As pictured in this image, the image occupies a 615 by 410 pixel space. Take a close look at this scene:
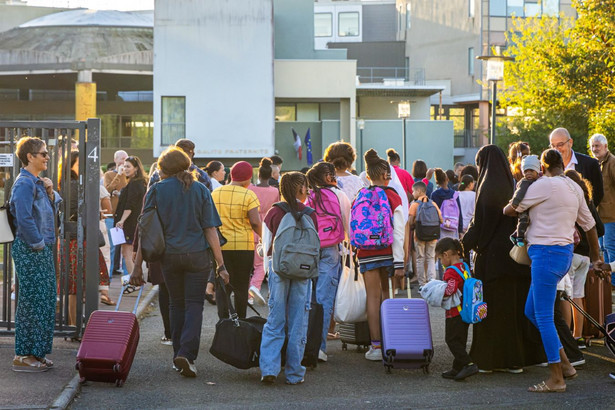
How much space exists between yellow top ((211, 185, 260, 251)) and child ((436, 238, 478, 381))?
2.31 meters

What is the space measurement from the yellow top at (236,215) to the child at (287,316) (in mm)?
1675

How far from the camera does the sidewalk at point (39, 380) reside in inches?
277

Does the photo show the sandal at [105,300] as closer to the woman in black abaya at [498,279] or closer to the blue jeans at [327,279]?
the blue jeans at [327,279]

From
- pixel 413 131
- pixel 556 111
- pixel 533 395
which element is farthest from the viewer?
pixel 413 131

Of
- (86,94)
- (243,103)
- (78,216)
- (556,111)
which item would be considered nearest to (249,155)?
(243,103)

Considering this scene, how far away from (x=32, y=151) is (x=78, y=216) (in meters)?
1.20

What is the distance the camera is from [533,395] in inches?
295

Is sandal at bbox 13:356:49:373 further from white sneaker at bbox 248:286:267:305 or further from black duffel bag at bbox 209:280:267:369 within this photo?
white sneaker at bbox 248:286:267:305

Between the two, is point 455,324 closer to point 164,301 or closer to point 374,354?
point 374,354

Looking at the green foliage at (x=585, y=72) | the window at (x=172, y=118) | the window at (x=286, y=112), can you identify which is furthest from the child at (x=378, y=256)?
the window at (x=286, y=112)

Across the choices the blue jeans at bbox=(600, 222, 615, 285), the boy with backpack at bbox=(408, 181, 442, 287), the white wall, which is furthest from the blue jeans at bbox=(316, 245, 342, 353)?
the white wall

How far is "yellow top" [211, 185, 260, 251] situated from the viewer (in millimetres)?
9648

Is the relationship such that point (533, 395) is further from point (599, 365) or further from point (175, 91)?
point (175, 91)

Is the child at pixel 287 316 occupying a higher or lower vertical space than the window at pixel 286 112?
lower
